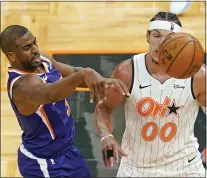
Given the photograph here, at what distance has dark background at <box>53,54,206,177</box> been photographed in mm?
5141

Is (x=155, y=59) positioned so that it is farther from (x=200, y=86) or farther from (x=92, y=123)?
(x=92, y=123)

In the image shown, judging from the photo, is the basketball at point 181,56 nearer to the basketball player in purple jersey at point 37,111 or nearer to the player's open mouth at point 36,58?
the basketball player in purple jersey at point 37,111

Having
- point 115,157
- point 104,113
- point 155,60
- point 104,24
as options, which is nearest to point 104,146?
point 115,157

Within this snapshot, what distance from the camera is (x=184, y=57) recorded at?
3.27 metres

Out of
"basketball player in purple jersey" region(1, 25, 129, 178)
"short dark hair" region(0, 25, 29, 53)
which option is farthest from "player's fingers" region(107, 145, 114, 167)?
"short dark hair" region(0, 25, 29, 53)

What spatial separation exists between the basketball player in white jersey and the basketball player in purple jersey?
10.1 inches

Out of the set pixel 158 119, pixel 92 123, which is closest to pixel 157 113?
pixel 158 119

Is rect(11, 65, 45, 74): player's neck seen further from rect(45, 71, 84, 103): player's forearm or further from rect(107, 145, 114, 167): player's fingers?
rect(107, 145, 114, 167): player's fingers

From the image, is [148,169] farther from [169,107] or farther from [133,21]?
[133,21]

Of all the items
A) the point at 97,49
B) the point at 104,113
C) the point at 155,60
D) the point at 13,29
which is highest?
the point at 13,29

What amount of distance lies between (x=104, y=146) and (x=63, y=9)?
13.0 ft

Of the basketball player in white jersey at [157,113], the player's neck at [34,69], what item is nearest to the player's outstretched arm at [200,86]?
the basketball player in white jersey at [157,113]

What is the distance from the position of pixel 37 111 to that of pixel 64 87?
1.80 feet

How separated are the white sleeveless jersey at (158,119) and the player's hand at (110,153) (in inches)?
16.2
